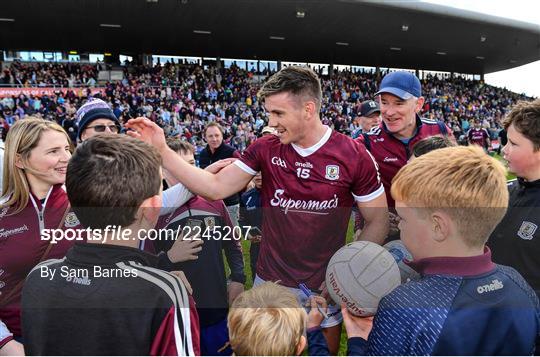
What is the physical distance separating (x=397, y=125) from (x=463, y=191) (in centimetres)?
183

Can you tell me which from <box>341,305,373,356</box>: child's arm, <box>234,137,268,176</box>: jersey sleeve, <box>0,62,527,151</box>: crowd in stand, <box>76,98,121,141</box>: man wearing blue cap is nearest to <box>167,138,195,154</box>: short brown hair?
<box>76,98,121,141</box>: man wearing blue cap

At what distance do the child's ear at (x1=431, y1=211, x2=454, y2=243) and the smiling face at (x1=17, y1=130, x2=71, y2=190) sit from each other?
85.1 inches

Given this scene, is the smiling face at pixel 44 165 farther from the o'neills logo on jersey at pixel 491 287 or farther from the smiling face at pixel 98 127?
the o'neills logo on jersey at pixel 491 287

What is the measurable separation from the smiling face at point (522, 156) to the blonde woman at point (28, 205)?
8.47 ft

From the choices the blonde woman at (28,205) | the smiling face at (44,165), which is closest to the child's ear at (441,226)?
the blonde woman at (28,205)

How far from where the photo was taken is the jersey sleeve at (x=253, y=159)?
9.46 ft

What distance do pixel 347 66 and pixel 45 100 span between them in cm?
2910

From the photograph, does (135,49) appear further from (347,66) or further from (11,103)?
(347,66)

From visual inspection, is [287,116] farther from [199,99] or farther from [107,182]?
[199,99]

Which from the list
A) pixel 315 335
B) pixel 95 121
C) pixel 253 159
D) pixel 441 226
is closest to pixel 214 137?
pixel 95 121

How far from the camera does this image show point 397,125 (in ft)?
10.9

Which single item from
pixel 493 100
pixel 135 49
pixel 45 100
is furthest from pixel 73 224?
pixel 493 100

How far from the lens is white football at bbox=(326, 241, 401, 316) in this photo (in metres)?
2.04

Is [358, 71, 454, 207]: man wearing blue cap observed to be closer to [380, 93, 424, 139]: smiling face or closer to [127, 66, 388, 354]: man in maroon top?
[380, 93, 424, 139]: smiling face
